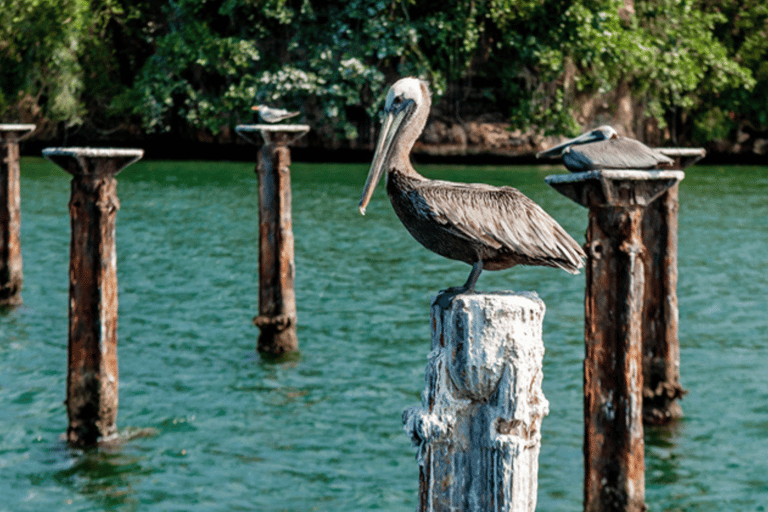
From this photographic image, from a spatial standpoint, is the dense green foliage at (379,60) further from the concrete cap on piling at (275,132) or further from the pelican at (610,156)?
the pelican at (610,156)

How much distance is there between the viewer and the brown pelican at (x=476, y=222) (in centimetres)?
370

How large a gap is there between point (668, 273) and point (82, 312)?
4202 millimetres

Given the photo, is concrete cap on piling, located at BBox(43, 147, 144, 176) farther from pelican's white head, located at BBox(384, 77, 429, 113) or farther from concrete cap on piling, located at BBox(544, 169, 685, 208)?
pelican's white head, located at BBox(384, 77, 429, 113)

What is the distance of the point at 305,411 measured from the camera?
8.80 meters

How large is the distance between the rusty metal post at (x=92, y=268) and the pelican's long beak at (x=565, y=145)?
11.0 ft

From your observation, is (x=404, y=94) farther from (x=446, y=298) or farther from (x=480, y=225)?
(x=446, y=298)

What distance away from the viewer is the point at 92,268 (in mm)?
7016

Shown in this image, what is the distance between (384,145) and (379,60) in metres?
22.0

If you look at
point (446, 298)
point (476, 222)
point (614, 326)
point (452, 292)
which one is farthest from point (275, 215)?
point (446, 298)

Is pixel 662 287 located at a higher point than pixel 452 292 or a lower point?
lower

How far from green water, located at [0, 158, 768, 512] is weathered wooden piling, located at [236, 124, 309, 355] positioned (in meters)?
0.80

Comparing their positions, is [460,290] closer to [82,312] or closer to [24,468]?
[82,312]

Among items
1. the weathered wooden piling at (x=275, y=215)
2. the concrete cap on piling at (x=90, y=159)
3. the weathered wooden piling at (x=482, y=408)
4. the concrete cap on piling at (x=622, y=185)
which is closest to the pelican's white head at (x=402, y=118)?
the weathered wooden piling at (x=482, y=408)

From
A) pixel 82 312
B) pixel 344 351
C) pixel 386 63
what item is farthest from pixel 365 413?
pixel 386 63
